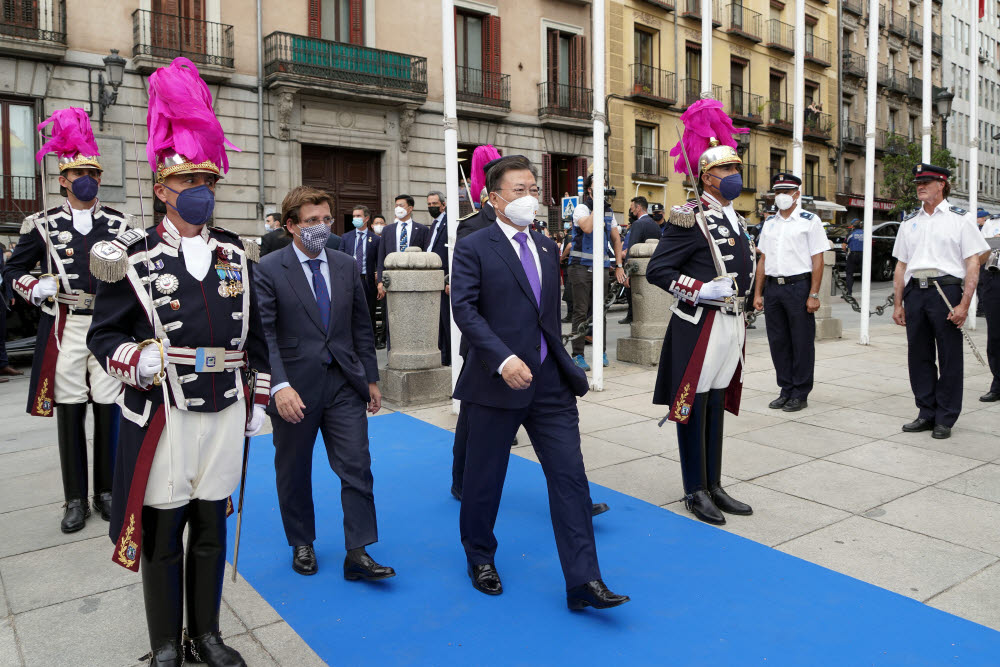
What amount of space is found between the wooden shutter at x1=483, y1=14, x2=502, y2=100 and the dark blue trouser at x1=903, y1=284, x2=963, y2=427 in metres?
18.6

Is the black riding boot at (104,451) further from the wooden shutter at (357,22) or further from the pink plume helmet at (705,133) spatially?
the wooden shutter at (357,22)

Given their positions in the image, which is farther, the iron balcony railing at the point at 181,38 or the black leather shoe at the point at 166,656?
the iron balcony railing at the point at 181,38

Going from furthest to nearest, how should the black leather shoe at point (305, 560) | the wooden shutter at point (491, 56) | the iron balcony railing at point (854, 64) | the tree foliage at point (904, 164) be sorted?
1. the iron balcony railing at point (854, 64)
2. the tree foliage at point (904, 164)
3. the wooden shutter at point (491, 56)
4. the black leather shoe at point (305, 560)

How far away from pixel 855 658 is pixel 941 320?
165 inches

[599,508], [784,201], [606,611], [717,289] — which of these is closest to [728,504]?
[599,508]

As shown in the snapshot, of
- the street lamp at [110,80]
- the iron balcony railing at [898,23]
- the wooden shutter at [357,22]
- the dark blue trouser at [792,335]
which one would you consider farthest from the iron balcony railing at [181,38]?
the iron balcony railing at [898,23]

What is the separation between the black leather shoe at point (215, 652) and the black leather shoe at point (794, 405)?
5762 mm

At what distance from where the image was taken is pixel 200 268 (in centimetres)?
295

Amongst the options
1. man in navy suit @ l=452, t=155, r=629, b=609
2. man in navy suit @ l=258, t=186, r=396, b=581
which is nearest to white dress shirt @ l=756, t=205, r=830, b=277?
man in navy suit @ l=452, t=155, r=629, b=609

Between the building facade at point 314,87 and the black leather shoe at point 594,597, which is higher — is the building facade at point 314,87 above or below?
above

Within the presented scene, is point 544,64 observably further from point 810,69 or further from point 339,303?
point 339,303

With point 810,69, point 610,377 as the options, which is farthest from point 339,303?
point 810,69

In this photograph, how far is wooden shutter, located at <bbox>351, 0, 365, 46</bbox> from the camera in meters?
21.2

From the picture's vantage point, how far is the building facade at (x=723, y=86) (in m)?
27.2
